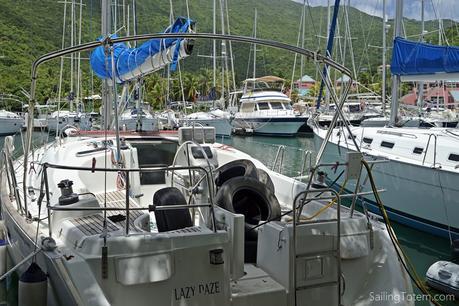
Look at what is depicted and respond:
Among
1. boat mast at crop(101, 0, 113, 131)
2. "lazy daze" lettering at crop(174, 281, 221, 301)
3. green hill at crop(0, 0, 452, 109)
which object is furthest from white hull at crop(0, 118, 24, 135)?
"lazy daze" lettering at crop(174, 281, 221, 301)

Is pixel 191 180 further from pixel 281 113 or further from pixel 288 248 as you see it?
pixel 281 113

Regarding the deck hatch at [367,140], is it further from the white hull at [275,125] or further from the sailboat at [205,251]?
the white hull at [275,125]

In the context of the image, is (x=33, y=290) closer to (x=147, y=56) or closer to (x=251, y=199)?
(x=251, y=199)

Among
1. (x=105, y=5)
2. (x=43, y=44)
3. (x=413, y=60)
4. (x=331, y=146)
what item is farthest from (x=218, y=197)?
(x=43, y=44)

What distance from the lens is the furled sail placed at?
10.2 m

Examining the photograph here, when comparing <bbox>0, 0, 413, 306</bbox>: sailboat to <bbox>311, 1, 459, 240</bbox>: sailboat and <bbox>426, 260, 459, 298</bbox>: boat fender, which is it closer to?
<bbox>426, 260, 459, 298</bbox>: boat fender

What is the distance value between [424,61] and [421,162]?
7.60ft

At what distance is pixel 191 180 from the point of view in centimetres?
591

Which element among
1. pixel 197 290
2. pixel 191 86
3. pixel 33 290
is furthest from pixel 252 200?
pixel 191 86

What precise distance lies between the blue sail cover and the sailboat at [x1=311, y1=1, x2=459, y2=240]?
3769 millimetres

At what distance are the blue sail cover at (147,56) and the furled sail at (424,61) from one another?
18.6 ft

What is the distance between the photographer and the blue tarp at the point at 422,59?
10148mm

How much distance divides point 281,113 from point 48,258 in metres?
31.2

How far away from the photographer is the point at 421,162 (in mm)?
10125
